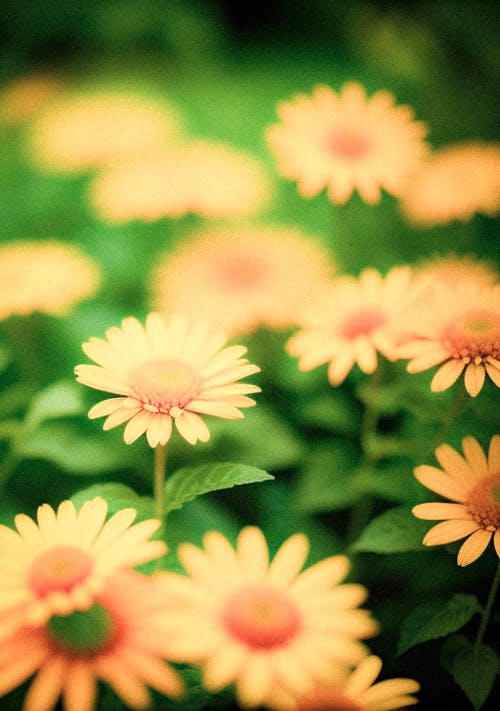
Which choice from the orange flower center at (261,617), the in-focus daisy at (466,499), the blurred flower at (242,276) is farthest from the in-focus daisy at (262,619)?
the blurred flower at (242,276)

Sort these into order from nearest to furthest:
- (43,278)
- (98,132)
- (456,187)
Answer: (43,278), (456,187), (98,132)

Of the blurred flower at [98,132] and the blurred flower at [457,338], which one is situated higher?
the blurred flower at [98,132]

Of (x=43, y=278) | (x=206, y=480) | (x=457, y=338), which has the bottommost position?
(x=206, y=480)

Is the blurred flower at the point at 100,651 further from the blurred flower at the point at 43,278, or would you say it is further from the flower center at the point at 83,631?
the blurred flower at the point at 43,278

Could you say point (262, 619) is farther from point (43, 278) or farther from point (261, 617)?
point (43, 278)

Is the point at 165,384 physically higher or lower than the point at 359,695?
higher

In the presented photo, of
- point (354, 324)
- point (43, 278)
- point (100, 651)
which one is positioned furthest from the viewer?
point (43, 278)

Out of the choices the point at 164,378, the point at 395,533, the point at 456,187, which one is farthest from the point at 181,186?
the point at 395,533
